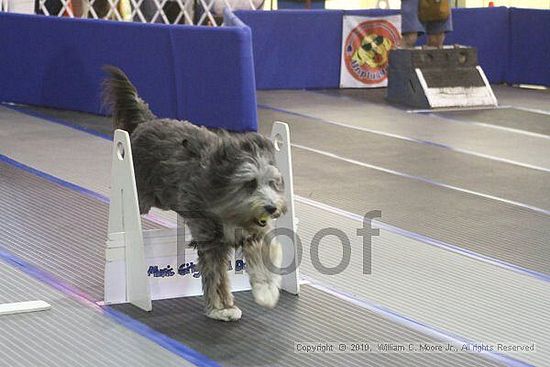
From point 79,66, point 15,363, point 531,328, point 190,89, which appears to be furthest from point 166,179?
point 79,66

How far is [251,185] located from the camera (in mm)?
3902

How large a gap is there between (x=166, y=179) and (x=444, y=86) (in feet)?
22.6

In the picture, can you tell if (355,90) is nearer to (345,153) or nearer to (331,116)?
(331,116)

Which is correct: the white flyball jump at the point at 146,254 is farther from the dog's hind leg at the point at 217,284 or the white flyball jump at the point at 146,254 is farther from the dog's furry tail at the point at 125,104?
the dog's furry tail at the point at 125,104

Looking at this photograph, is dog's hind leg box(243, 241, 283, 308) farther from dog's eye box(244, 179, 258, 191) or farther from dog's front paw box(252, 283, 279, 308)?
dog's eye box(244, 179, 258, 191)

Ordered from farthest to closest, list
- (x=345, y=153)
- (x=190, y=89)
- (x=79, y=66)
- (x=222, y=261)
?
(x=79, y=66) → (x=190, y=89) → (x=345, y=153) → (x=222, y=261)

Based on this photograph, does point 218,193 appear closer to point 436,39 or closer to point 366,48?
point 436,39

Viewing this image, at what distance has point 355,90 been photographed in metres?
12.1

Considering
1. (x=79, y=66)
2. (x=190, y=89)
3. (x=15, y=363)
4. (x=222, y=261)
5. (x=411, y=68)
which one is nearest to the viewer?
(x=15, y=363)

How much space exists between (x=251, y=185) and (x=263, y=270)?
1.38 feet

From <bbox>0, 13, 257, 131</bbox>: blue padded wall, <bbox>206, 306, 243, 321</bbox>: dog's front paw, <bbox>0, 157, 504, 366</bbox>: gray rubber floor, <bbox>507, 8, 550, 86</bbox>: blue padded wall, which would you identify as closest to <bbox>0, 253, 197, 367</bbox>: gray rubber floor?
<bbox>0, 157, 504, 366</bbox>: gray rubber floor

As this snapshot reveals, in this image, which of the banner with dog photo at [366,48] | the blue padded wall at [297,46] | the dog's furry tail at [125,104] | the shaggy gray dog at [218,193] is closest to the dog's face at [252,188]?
the shaggy gray dog at [218,193]

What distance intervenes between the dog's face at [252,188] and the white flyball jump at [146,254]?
0.56 m

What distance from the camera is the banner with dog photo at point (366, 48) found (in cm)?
1212
